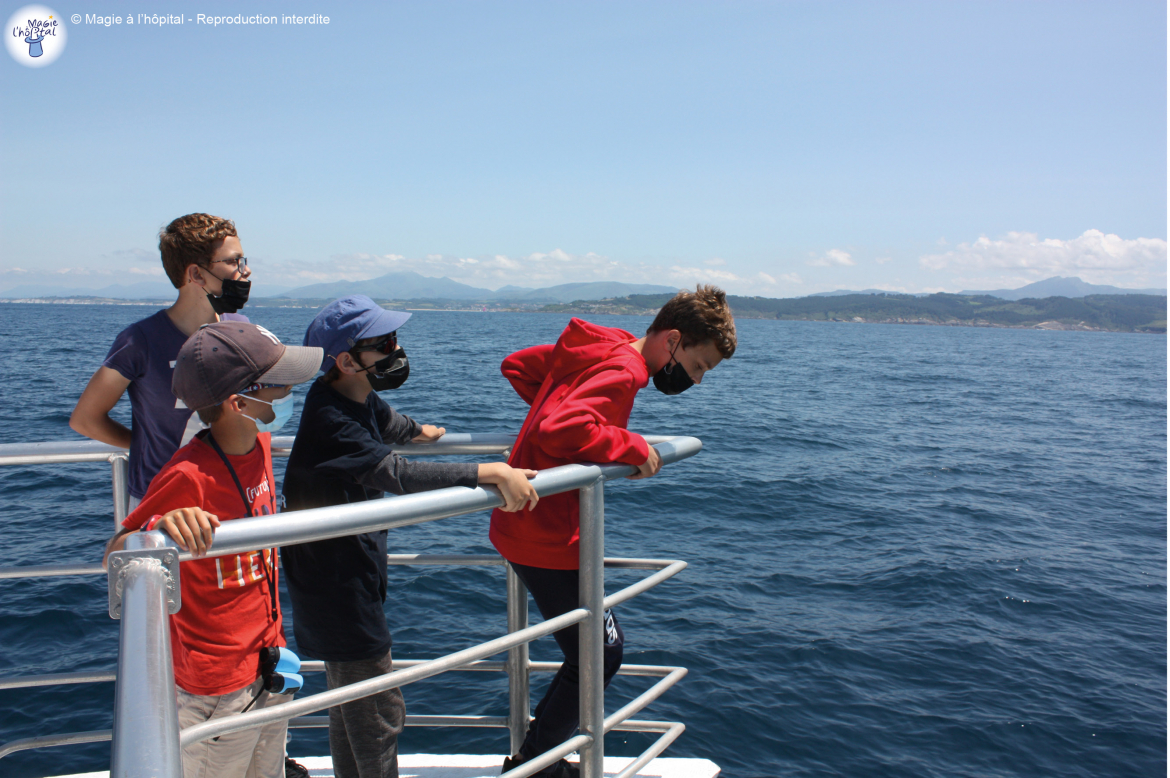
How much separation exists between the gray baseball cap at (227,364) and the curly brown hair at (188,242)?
0.95 meters

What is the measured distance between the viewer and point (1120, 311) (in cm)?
19925

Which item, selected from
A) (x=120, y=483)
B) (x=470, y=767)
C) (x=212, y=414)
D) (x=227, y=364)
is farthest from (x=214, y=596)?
(x=470, y=767)

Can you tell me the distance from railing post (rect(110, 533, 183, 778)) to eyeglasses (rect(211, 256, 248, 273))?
1897 millimetres

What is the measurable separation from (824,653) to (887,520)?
6.47m

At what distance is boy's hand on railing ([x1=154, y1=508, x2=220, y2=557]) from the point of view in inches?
46.4

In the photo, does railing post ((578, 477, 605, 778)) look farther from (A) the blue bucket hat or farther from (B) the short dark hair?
(B) the short dark hair

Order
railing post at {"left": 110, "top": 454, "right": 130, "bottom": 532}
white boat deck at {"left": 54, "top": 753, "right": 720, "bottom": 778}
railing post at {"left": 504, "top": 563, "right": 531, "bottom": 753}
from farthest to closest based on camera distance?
white boat deck at {"left": 54, "top": 753, "right": 720, "bottom": 778} < railing post at {"left": 504, "top": 563, "right": 531, "bottom": 753} < railing post at {"left": 110, "top": 454, "right": 130, "bottom": 532}

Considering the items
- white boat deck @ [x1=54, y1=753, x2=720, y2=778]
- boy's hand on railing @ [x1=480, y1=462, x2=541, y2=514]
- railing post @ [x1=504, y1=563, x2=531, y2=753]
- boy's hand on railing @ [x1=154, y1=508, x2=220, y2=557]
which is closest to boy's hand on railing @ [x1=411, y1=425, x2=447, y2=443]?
railing post @ [x1=504, y1=563, x2=531, y2=753]

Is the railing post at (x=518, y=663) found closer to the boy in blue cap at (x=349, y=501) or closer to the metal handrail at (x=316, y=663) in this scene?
the metal handrail at (x=316, y=663)

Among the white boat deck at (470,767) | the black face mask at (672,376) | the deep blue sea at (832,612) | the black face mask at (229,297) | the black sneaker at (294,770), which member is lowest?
Answer: the deep blue sea at (832,612)

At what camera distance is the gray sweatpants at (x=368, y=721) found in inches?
88.4

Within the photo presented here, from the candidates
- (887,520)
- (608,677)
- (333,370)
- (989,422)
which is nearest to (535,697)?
(608,677)

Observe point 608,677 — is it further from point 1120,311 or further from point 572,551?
point 1120,311

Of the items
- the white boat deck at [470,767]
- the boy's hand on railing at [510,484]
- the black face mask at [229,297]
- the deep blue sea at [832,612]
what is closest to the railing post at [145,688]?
the boy's hand on railing at [510,484]
